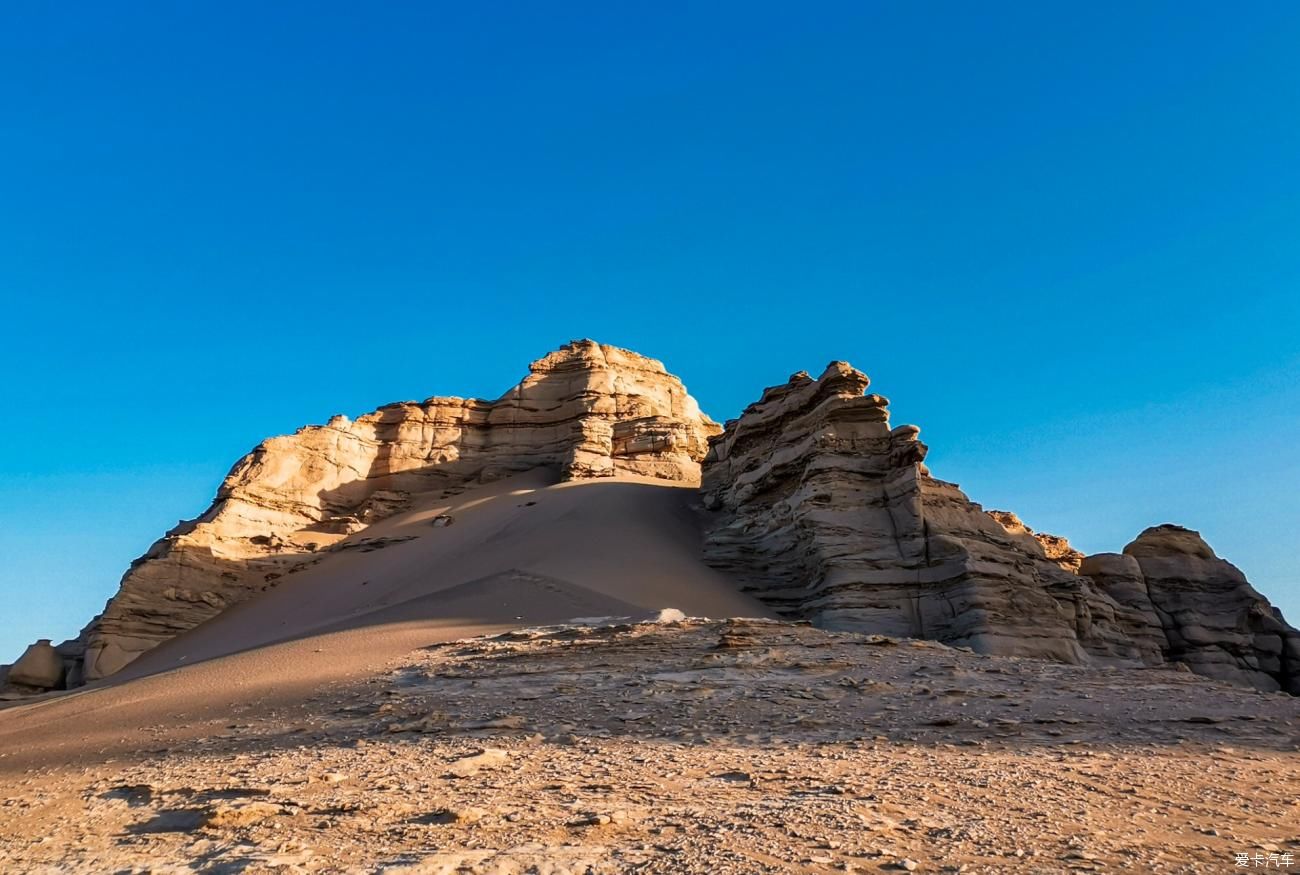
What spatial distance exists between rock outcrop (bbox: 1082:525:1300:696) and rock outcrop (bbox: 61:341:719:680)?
59.4 feet

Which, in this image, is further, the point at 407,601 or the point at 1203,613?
the point at 1203,613

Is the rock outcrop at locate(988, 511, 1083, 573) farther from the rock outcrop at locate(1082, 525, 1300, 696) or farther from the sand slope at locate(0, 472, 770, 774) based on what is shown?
the sand slope at locate(0, 472, 770, 774)

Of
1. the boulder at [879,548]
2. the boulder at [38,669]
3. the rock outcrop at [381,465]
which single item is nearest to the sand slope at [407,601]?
the rock outcrop at [381,465]

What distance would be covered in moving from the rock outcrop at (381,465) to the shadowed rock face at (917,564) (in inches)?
385

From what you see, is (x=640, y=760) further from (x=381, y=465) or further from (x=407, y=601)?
(x=381, y=465)

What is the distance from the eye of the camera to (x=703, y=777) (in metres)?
7.41

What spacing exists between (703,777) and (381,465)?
32261 millimetres

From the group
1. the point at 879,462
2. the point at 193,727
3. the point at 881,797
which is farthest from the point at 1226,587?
the point at 193,727

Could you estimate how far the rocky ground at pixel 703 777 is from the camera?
217 inches

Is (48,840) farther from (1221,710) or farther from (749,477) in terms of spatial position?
(749,477)

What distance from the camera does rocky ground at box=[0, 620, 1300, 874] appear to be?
18.1ft

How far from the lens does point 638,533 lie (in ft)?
87.0

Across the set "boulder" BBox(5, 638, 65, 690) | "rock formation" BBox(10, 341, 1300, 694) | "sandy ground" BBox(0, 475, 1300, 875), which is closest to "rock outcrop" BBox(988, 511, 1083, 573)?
"rock formation" BBox(10, 341, 1300, 694)

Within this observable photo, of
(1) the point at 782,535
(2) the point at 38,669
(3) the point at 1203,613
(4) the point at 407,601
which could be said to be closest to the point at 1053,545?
(3) the point at 1203,613
